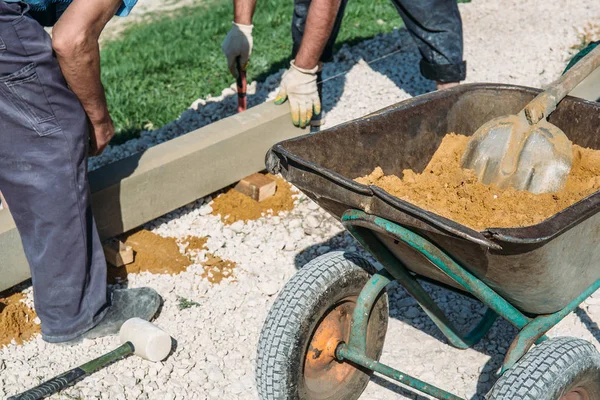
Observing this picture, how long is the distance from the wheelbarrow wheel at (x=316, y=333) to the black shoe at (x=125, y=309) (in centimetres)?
98

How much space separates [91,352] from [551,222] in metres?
2.25

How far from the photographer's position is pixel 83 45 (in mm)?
3174

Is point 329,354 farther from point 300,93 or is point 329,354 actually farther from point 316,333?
point 300,93

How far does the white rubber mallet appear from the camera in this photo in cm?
318

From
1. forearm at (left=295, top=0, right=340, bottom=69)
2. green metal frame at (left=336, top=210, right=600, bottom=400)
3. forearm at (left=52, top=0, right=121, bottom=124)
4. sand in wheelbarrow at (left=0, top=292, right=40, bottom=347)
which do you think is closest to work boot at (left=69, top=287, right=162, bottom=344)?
sand in wheelbarrow at (left=0, top=292, right=40, bottom=347)

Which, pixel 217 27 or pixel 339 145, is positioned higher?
pixel 339 145

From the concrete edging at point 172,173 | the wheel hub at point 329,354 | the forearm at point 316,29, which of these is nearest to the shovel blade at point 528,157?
the wheel hub at point 329,354

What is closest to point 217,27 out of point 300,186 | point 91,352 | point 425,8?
point 425,8

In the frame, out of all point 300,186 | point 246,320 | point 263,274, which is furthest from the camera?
point 263,274

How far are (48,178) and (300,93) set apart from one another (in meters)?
1.58

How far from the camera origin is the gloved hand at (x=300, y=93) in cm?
425

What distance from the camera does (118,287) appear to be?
4027mm

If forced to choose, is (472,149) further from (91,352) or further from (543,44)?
(543,44)

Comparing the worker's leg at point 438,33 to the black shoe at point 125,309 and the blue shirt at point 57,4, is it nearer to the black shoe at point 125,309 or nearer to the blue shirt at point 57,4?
the blue shirt at point 57,4
